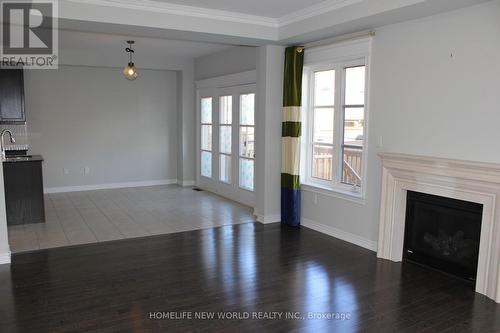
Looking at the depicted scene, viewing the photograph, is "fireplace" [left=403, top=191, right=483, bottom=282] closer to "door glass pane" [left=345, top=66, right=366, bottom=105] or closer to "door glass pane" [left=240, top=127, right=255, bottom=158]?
"door glass pane" [left=345, top=66, right=366, bottom=105]

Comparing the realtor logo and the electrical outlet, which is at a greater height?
the realtor logo

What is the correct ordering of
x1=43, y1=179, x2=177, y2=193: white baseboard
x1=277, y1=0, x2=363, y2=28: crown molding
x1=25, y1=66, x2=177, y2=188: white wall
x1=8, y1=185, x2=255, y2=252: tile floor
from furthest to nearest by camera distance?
1. x1=43, y1=179, x2=177, y2=193: white baseboard
2. x1=25, y1=66, x2=177, y2=188: white wall
3. x1=8, y1=185, x2=255, y2=252: tile floor
4. x1=277, y1=0, x2=363, y2=28: crown molding

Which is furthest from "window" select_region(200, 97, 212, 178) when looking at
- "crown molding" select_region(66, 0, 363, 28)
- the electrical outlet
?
the electrical outlet

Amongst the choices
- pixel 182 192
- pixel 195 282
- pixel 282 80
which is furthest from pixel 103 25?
pixel 182 192

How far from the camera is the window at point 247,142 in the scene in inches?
282

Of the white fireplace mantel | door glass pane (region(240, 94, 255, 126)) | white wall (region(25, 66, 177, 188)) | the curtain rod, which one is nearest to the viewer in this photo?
the white fireplace mantel

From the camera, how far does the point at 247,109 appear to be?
725 cm

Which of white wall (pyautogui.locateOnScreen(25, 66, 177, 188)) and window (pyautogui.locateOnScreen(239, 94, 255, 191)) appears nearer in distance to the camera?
window (pyautogui.locateOnScreen(239, 94, 255, 191))

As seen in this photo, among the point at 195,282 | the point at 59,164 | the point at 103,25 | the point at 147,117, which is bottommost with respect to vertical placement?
the point at 195,282

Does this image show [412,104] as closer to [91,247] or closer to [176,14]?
[176,14]

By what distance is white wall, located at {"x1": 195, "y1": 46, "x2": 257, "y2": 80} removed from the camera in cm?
688

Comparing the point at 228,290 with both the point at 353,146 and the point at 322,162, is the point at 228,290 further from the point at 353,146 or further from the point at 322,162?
the point at 322,162

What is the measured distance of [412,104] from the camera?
4.28 m

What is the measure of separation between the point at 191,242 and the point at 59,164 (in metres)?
4.52
